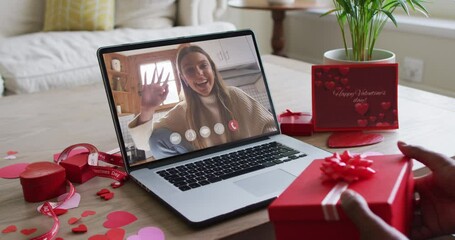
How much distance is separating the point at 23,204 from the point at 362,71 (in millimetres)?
659

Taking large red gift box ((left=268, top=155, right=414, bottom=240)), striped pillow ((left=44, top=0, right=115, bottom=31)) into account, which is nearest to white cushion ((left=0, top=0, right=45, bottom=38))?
striped pillow ((left=44, top=0, right=115, bottom=31))

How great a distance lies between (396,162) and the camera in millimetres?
714

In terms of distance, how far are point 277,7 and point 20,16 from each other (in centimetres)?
126

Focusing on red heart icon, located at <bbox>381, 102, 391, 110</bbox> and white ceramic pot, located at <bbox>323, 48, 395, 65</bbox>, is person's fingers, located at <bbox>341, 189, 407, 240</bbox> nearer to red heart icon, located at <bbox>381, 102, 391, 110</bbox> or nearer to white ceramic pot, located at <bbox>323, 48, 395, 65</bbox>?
red heart icon, located at <bbox>381, 102, 391, 110</bbox>

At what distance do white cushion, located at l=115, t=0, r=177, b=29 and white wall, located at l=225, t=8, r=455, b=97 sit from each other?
803mm

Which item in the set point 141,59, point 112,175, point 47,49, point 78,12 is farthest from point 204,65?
point 78,12

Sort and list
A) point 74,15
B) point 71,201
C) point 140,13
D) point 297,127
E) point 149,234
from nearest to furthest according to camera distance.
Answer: point 149,234
point 71,201
point 297,127
point 74,15
point 140,13

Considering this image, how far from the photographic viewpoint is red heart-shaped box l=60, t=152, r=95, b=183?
33.2 inches

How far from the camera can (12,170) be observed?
90cm

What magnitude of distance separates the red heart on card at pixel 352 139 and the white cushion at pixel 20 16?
2040mm

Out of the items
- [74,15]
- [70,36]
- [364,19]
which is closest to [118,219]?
[364,19]

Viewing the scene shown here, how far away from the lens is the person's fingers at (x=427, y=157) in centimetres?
74

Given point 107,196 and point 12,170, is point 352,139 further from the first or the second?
point 12,170

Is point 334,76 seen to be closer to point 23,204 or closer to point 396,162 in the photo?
point 396,162
